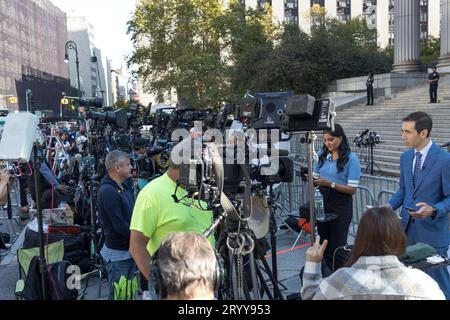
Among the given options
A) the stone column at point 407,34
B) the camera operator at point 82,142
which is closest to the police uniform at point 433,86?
the stone column at point 407,34

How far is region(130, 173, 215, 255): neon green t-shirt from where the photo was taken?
3170 millimetres

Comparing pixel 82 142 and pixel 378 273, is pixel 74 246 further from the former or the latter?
pixel 82 142

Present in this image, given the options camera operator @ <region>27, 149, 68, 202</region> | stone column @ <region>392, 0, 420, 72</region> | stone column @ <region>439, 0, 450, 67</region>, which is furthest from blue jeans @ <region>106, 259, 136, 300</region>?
stone column @ <region>392, 0, 420, 72</region>

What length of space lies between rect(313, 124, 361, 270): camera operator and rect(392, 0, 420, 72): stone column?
1023 inches

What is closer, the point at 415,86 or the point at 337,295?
the point at 337,295

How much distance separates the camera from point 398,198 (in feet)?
13.4

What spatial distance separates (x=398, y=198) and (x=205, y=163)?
1.91 metres

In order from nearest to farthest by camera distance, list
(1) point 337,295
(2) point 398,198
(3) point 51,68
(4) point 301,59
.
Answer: (1) point 337,295 → (2) point 398,198 → (4) point 301,59 → (3) point 51,68

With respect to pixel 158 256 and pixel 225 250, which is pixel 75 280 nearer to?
pixel 225 250

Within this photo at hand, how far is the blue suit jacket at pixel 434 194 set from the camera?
369 centimetres

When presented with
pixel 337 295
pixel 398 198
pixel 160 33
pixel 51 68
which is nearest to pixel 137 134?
pixel 398 198

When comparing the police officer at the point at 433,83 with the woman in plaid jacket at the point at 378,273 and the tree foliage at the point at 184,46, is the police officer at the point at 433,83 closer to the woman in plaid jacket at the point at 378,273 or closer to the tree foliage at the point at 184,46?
the tree foliage at the point at 184,46

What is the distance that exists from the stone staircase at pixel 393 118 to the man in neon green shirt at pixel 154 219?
12082mm

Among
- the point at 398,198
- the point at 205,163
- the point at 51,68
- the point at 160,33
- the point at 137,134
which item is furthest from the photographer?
the point at 51,68
